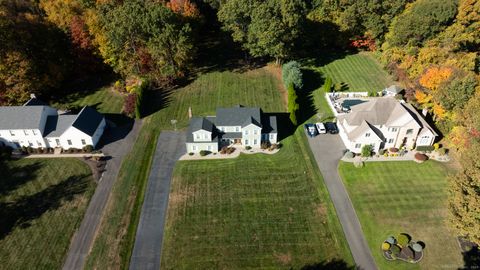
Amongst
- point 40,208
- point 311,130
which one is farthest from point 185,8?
point 40,208

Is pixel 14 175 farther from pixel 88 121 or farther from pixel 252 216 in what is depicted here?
pixel 252 216

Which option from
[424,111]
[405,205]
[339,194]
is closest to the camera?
[405,205]

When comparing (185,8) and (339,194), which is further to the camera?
(185,8)

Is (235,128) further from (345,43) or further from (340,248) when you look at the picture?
(345,43)

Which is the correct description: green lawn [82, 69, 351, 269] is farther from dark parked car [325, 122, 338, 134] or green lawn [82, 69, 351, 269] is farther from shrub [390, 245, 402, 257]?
dark parked car [325, 122, 338, 134]

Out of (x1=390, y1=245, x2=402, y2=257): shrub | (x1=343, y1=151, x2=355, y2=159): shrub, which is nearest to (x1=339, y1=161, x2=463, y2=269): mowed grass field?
(x1=390, y1=245, x2=402, y2=257): shrub
